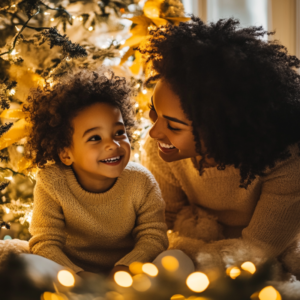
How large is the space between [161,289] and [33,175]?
30.0 inches

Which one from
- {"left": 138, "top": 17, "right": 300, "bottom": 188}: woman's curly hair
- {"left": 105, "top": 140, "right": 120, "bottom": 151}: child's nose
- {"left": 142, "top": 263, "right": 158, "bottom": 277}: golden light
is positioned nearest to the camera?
{"left": 142, "top": 263, "right": 158, "bottom": 277}: golden light

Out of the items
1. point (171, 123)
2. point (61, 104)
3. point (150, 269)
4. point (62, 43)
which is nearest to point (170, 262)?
point (150, 269)

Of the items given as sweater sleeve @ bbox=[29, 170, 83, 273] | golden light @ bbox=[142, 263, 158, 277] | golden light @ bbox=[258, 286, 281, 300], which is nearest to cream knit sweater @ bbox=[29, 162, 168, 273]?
sweater sleeve @ bbox=[29, 170, 83, 273]

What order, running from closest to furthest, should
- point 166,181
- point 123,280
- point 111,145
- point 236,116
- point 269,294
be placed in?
1. point 269,294
2. point 123,280
3. point 236,116
4. point 111,145
5. point 166,181

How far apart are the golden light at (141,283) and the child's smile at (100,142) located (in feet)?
1.30

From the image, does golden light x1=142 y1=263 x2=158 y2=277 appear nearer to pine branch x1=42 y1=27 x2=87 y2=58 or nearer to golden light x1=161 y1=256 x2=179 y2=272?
golden light x1=161 y1=256 x2=179 y2=272

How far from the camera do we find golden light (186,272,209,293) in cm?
60

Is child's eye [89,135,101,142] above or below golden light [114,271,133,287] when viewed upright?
above

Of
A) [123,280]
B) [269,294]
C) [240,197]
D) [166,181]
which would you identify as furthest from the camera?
[166,181]

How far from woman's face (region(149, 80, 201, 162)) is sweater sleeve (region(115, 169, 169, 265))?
6.5 inches

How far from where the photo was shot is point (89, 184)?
3.53ft

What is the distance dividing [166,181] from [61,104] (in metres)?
0.47

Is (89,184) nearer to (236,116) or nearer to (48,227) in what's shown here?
(48,227)

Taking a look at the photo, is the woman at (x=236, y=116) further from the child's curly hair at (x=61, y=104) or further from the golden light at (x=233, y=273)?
the golden light at (x=233, y=273)
